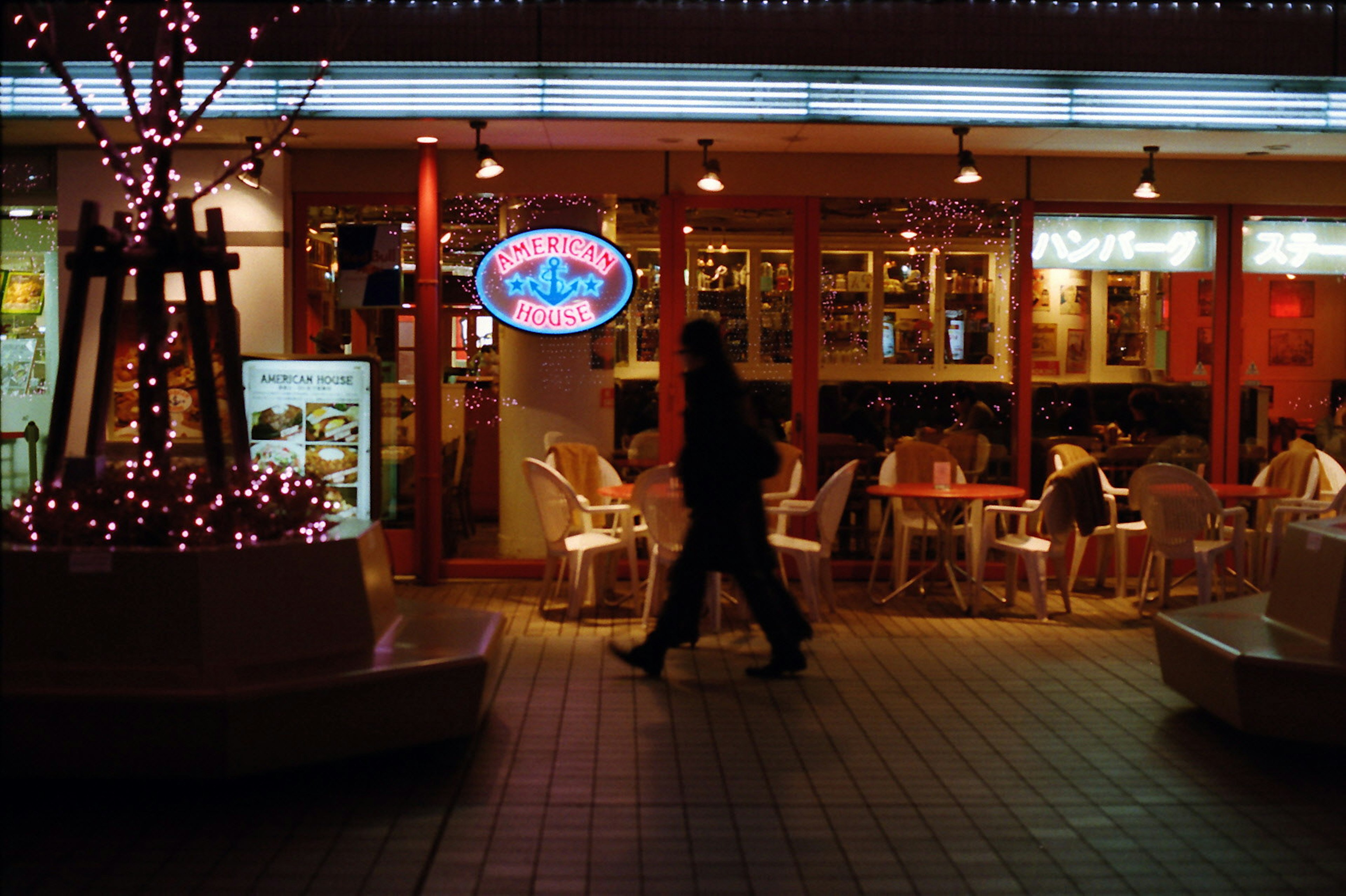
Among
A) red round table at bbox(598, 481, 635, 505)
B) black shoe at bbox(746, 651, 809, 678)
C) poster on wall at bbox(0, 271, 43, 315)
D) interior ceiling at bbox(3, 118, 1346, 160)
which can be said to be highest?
interior ceiling at bbox(3, 118, 1346, 160)

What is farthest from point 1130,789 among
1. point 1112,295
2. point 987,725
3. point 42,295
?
point 42,295

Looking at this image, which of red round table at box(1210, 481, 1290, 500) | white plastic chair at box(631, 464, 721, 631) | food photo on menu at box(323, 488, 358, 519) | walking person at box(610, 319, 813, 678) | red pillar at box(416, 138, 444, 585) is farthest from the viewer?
red pillar at box(416, 138, 444, 585)

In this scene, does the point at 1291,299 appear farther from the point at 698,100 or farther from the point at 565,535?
the point at 565,535

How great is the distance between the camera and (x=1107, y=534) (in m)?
9.15

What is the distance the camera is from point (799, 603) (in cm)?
855

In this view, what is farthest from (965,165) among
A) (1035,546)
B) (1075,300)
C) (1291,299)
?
(1291,299)

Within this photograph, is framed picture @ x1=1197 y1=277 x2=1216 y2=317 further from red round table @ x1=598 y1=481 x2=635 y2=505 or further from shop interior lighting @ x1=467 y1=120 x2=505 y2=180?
shop interior lighting @ x1=467 y1=120 x2=505 y2=180

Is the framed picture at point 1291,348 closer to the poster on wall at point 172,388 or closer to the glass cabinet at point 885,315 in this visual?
the glass cabinet at point 885,315

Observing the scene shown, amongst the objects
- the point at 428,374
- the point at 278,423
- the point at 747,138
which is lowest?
the point at 278,423

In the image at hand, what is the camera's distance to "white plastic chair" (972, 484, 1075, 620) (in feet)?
26.4

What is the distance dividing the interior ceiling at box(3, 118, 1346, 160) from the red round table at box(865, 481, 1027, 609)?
7.71 ft

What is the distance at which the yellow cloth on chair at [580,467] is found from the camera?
870cm

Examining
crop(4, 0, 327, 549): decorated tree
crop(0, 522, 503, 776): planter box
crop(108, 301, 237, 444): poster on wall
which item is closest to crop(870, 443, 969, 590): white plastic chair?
crop(4, 0, 327, 549): decorated tree

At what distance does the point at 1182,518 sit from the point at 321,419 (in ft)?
18.6
